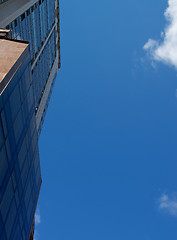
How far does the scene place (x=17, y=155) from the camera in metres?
21.2

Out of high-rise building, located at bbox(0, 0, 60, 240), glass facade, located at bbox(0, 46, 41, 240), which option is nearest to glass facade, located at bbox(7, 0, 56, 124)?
high-rise building, located at bbox(0, 0, 60, 240)

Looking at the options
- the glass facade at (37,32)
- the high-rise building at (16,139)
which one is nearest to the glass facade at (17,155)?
the high-rise building at (16,139)

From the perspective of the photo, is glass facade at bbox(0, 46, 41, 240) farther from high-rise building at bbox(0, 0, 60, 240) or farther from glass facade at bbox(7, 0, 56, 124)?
glass facade at bbox(7, 0, 56, 124)

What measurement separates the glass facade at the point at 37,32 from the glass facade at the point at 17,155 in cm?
2048

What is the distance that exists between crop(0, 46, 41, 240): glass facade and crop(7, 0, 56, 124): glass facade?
20480 mm

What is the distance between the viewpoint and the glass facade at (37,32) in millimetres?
44281

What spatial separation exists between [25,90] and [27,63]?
8.48ft

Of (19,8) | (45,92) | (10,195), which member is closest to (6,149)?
(10,195)

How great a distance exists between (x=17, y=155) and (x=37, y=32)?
43741 millimetres

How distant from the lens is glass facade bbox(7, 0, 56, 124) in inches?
1743

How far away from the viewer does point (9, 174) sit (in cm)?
1914

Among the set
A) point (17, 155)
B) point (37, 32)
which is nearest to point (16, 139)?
point (17, 155)

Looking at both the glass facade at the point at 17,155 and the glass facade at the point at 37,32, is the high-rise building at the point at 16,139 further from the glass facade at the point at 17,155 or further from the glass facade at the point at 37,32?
the glass facade at the point at 37,32

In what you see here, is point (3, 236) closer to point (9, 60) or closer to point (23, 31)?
point (9, 60)
